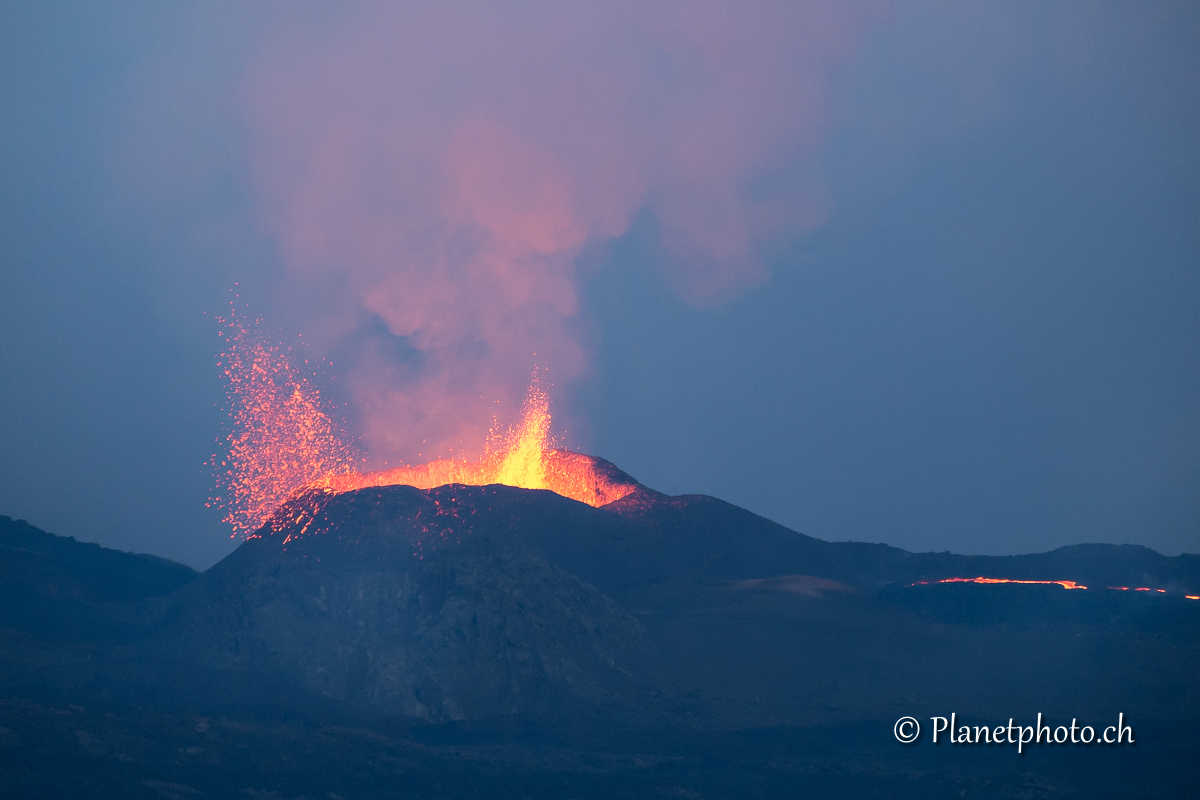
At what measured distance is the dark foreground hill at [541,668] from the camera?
120ft

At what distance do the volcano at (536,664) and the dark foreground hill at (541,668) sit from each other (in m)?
0.15

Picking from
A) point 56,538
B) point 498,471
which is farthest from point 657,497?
point 56,538

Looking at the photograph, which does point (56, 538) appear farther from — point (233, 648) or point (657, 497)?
point (657, 497)

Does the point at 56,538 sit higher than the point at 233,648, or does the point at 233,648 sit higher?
the point at 56,538

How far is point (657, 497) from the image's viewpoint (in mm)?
76312

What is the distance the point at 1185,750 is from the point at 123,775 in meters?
38.2

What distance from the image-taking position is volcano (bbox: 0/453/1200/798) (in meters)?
36.8

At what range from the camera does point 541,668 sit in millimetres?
47094

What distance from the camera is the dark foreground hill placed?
3656cm

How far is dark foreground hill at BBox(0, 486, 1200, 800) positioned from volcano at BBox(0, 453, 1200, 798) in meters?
0.15

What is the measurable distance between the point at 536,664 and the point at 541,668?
333mm

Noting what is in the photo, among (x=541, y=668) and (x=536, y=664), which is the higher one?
(x=536, y=664)

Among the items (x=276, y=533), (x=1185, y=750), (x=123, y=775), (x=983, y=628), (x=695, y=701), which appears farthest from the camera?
(x=276, y=533)

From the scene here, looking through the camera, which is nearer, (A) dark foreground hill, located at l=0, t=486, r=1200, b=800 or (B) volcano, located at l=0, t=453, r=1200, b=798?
(A) dark foreground hill, located at l=0, t=486, r=1200, b=800
